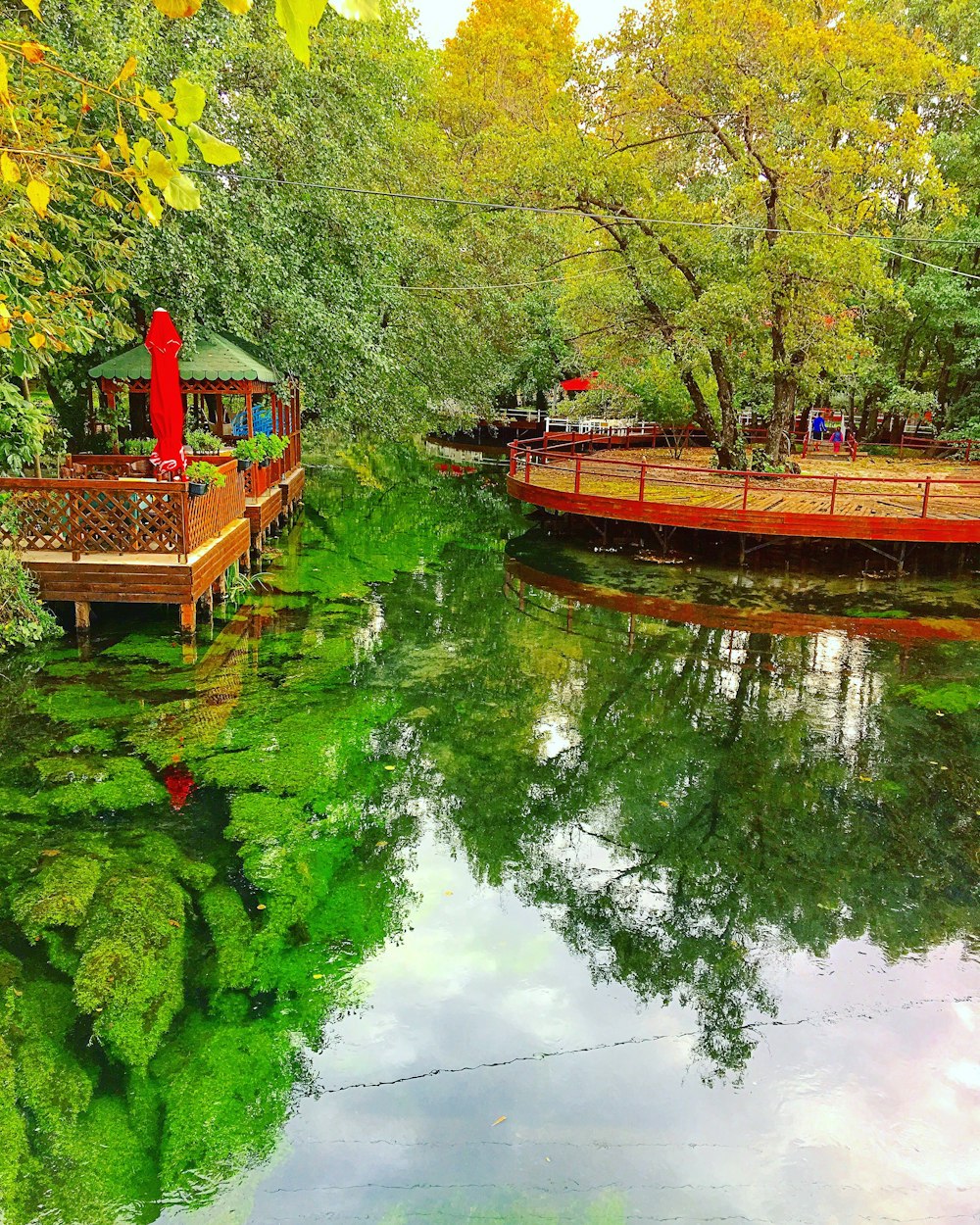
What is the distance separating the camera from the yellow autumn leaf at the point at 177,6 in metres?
1.69

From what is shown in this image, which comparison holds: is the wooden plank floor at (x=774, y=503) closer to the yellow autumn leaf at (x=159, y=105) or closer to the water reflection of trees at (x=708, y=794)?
the water reflection of trees at (x=708, y=794)

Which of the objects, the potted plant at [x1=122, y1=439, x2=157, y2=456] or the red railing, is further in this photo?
the red railing

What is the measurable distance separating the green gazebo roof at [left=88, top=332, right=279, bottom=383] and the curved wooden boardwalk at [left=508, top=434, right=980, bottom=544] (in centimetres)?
649

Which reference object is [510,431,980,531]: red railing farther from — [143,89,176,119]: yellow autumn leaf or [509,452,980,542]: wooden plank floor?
[143,89,176,119]: yellow autumn leaf

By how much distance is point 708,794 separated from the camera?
311 inches

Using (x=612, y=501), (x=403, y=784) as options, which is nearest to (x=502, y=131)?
(x=612, y=501)

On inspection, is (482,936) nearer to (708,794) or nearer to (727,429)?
(708,794)

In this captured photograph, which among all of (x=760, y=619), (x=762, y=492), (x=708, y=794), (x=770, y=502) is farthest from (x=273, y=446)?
(x=708, y=794)

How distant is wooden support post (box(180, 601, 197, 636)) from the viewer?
10883mm

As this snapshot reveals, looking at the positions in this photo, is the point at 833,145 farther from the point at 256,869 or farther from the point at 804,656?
the point at 256,869

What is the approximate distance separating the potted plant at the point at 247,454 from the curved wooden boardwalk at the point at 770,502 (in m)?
6.11

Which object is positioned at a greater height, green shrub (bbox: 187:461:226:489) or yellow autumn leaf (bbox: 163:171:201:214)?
yellow autumn leaf (bbox: 163:171:201:214)

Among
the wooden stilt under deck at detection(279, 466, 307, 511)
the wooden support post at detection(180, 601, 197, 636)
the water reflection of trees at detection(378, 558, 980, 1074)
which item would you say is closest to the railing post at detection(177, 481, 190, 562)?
the wooden support post at detection(180, 601, 197, 636)

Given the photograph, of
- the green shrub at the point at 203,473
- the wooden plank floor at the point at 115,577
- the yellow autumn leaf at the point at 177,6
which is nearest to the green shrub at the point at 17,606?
the wooden plank floor at the point at 115,577
